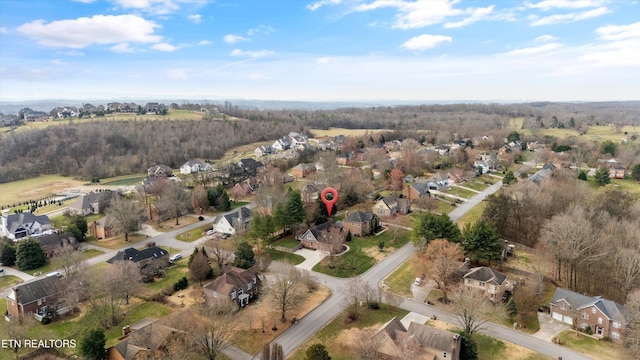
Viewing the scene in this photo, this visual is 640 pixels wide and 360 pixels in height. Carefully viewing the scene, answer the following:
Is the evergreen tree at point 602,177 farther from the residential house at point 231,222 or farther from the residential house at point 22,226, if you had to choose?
the residential house at point 22,226

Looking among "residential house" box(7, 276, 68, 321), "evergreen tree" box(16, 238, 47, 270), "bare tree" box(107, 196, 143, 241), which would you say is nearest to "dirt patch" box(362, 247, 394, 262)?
"bare tree" box(107, 196, 143, 241)

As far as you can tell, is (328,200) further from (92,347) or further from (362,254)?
(92,347)

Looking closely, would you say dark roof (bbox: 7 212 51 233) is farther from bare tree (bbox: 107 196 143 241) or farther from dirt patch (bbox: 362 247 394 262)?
dirt patch (bbox: 362 247 394 262)

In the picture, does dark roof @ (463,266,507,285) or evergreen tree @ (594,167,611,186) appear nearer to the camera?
dark roof @ (463,266,507,285)

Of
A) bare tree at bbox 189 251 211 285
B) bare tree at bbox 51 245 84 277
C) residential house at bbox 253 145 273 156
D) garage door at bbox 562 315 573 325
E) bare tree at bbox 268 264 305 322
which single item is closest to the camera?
garage door at bbox 562 315 573 325

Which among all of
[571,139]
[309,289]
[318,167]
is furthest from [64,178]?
[571,139]

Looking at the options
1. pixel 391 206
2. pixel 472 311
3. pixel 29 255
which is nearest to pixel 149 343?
pixel 472 311
